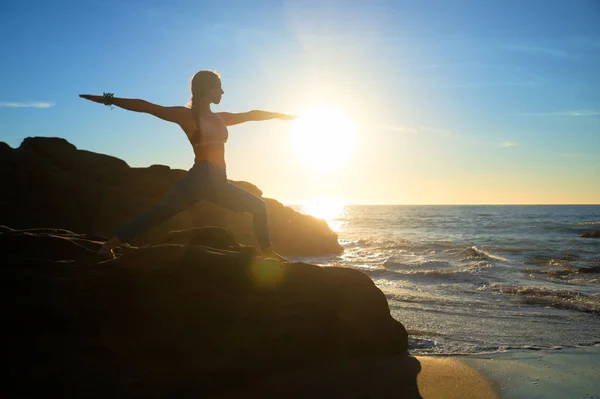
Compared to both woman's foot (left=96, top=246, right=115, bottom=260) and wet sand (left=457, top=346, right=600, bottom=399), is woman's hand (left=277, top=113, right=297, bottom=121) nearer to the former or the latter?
woman's foot (left=96, top=246, right=115, bottom=260)

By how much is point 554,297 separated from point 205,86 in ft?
32.4

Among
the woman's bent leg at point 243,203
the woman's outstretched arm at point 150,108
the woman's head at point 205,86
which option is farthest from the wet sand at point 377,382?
the woman's head at point 205,86

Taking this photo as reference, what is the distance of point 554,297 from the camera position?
10.4 meters

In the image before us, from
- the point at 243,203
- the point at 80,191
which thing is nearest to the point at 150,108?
the point at 243,203

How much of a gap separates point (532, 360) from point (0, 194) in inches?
594

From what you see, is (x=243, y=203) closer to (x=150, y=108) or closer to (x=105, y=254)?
(x=150, y=108)

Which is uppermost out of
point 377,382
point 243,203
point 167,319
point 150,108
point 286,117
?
point 286,117

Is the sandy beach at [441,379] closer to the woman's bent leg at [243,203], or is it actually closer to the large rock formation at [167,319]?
the large rock formation at [167,319]

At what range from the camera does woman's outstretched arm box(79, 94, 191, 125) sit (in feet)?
13.8

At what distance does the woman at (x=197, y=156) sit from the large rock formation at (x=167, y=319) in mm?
320

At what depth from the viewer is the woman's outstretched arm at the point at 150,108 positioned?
13.8 feet

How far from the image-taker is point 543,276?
14578 millimetres

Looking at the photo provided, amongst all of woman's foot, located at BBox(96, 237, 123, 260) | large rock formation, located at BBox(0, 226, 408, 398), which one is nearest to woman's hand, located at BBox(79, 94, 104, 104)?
woman's foot, located at BBox(96, 237, 123, 260)

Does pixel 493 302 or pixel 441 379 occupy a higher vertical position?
pixel 441 379
